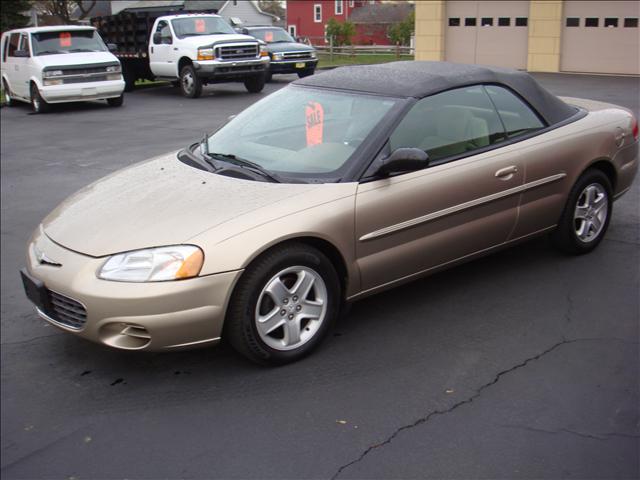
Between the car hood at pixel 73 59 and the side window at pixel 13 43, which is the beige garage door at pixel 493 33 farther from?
the side window at pixel 13 43

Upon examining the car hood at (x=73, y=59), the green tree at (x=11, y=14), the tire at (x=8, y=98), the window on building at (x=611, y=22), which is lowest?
the tire at (x=8, y=98)

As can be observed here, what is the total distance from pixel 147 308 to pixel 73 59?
46.2 ft

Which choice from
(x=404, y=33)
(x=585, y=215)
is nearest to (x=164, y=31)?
(x=404, y=33)

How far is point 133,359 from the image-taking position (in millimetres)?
4258

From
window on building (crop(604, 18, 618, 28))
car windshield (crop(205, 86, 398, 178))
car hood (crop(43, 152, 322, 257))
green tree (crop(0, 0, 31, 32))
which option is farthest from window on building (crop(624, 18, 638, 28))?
green tree (crop(0, 0, 31, 32))

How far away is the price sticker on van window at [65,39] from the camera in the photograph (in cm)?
1677

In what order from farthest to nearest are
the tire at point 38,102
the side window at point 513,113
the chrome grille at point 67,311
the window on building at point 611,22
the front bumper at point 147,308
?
the tire at point 38,102, the window on building at point 611,22, the side window at point 513,113, the chrome grille at point 67,311, the front bumper at point 147,308

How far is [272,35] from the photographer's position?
925 inches

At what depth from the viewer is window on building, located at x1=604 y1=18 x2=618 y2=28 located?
43.1 feet

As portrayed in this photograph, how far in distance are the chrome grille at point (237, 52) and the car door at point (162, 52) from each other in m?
1.55

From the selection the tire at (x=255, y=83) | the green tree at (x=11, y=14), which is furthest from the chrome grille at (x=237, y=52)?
the green tree at (x=11, y=14)

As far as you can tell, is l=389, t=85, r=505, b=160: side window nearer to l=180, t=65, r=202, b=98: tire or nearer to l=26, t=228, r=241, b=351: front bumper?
l=26, t=228, r=241, b=351: front bumper

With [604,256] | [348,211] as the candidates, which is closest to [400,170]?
[348,211]

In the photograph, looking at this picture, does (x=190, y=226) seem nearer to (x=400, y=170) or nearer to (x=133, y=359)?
(x=133, y=359)
